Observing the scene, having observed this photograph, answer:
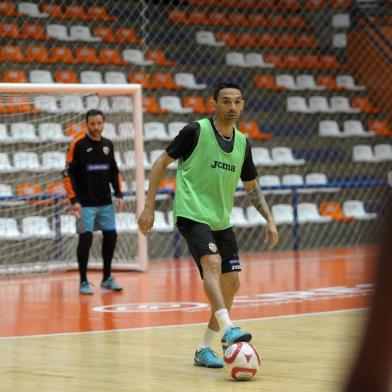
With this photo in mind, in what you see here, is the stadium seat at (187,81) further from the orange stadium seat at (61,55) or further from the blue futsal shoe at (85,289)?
the blue futsal shoe at (85,289)

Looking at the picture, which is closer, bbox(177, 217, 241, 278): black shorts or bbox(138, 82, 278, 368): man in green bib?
bbox(177, 217, 241, 278): black shorts

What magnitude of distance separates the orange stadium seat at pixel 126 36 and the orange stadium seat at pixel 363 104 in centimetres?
509

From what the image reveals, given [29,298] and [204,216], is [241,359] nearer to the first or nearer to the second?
[204,216]

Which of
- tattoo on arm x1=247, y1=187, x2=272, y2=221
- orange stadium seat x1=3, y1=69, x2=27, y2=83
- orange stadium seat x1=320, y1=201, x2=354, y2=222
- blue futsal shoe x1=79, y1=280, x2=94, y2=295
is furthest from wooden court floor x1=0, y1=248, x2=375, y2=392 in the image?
orange stadium seat x1=320, y1=201, x2=354, y2=222

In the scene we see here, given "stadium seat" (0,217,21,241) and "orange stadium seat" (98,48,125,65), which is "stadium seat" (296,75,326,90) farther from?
"stadium seat" (0,217,21,241)

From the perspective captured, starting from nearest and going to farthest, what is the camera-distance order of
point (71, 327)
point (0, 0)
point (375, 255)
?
1. point (375, 255)
2. point (71, 327)
3. point (0, 0)

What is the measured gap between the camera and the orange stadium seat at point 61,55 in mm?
18000

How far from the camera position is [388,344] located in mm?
1048

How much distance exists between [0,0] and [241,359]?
46.8 ft

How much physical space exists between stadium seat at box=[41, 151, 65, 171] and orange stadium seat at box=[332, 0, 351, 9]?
9681mm

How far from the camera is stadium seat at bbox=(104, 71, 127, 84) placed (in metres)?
18.3

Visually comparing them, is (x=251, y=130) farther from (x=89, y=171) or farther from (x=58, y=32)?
(x=89, y=171)

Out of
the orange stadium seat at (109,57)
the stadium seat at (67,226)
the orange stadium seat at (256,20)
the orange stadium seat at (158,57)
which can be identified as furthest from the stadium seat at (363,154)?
the stadium seat at (67,226)

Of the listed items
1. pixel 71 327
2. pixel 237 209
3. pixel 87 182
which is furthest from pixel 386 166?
pixel 71 327
